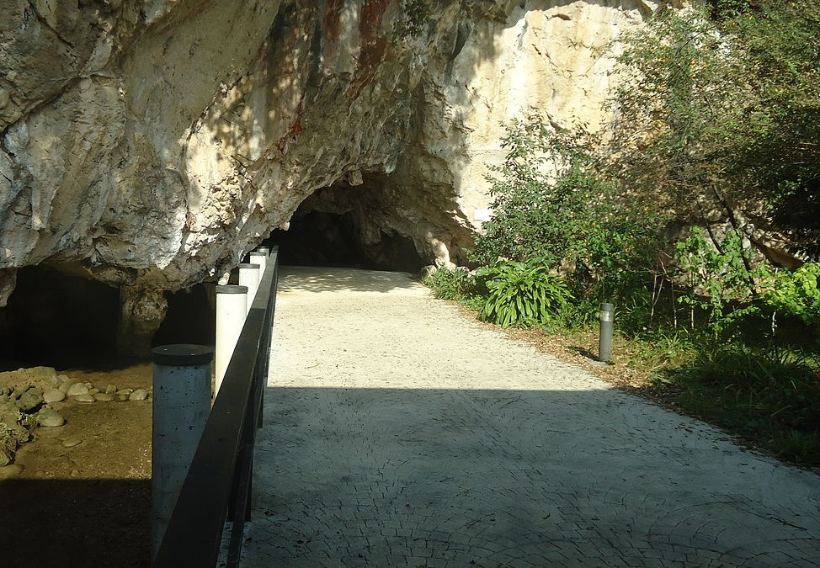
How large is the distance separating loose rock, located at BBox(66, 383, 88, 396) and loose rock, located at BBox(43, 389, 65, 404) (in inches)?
4.7

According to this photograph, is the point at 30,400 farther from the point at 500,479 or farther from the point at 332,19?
the point at 332,19

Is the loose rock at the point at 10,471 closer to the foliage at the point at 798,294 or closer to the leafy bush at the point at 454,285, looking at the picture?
Result: the foliage at the point at 798,294

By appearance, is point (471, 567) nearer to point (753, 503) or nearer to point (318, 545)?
point (318, 545)

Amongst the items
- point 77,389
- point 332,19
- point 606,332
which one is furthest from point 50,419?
point 332,19

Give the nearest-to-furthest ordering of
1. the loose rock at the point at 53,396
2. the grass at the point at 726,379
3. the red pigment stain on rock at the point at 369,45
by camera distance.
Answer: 1. the grass at the point at 726,379
2. the loose rock at the point at 53,396
3. the red pigment stain on rock at the point at 369,45

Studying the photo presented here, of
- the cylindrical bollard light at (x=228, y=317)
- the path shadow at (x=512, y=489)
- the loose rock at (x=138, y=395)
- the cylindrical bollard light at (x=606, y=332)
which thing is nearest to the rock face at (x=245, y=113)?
the loose rock at (x=138, y=395)

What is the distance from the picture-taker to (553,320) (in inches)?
398

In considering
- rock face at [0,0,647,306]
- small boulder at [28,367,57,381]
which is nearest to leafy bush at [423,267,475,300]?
rock face at [0,0,647,306]

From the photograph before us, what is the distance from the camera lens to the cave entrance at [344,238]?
59.8 ft

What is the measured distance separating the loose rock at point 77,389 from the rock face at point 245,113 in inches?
56.0

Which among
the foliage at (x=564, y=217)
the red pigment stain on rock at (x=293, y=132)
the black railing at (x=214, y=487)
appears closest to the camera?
the black railing at (x=214, y=487)

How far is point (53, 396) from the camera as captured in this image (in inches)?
323

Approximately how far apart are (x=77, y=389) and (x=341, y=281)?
738cm

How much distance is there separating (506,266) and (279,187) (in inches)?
162
